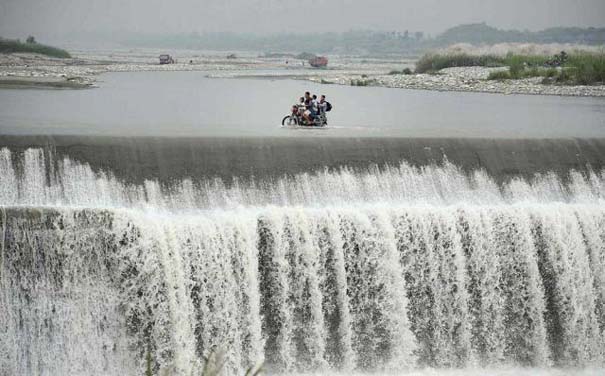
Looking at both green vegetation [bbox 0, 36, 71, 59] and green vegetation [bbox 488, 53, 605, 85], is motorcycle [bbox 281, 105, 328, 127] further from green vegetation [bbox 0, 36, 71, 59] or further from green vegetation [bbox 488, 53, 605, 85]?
green vegetation [bbox 0, 36, 71, 59]

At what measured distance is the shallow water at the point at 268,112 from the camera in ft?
69.1

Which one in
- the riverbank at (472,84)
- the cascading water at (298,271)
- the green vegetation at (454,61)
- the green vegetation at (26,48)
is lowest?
the cascading water at (298,271)

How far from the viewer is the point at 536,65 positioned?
46.7 meters

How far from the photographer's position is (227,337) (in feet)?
44.7

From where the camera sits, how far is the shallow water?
69.1 feet

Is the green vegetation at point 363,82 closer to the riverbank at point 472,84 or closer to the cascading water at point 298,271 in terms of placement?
the riverbank at point 472,84

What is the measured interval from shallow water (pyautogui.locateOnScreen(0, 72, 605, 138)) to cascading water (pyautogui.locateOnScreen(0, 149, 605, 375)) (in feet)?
11.6

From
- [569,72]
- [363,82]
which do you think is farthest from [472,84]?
[363,82]

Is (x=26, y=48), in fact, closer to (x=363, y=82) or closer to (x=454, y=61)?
(x=363, y=82)

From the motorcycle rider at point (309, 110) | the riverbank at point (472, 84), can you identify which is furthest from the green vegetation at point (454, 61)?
the motorcycle rider at point (309, 110)

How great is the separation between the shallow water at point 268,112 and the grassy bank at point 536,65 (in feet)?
13.6

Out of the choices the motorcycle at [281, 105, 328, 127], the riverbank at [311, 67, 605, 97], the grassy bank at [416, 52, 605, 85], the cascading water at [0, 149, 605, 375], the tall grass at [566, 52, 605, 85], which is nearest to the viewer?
the cascading water at [0, 149, 605, 375]

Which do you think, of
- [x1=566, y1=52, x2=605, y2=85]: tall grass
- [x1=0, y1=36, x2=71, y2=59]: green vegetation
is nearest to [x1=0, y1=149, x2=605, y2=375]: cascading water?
[x1=566, y1=52, x2=605, y2=85]: tall grass

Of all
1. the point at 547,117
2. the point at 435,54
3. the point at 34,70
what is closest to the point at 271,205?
the point at 547,117
